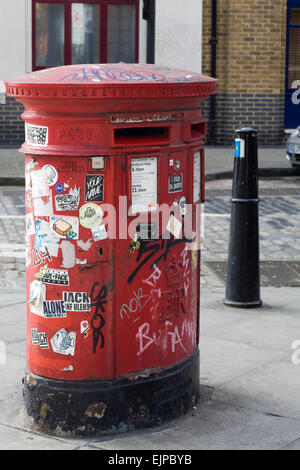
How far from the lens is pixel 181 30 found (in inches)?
732

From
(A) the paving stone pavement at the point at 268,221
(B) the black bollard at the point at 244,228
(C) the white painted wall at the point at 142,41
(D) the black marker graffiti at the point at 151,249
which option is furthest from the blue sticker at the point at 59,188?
(C) the white painted wall at the point at 142,41

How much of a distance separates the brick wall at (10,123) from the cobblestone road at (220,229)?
5.55m

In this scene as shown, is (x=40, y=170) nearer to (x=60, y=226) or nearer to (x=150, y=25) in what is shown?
(x=60, y=226)

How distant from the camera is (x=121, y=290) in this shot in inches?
165

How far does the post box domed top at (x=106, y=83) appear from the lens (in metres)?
3.95

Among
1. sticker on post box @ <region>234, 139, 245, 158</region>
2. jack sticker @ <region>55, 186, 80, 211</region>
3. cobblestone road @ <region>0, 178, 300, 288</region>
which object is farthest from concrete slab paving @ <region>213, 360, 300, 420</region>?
cobblestone road @ <region>0, 178, 300, 288</region>

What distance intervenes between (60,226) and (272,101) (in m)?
15.7

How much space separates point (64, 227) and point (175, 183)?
0.61 meters

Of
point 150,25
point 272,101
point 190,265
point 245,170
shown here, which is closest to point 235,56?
point 272,101

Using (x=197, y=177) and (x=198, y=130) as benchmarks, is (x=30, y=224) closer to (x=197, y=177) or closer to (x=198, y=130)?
(x=197, y=177)

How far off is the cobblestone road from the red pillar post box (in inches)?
130

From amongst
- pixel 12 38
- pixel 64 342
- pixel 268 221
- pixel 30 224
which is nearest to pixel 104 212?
pixel 30 224

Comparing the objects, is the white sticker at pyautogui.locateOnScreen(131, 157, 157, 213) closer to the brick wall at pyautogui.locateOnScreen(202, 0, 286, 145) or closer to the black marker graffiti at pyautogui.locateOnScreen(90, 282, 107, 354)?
the black marker graffiti at pyautogui.locateOnScreen(90, 282, 107, 354)

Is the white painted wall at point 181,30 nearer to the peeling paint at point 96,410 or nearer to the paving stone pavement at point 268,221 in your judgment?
the paving stone pavement at point 268,221
